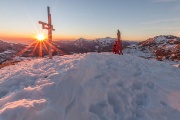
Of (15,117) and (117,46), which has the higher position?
(117,46)

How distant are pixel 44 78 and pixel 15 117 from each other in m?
3.65

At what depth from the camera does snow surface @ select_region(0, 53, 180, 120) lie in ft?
22.8

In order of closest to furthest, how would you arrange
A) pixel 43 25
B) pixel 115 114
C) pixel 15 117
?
pixel 15 117 < pixel 115 114 < pixel 43 25

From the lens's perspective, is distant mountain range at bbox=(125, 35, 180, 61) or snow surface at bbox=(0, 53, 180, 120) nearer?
snow surface at bbox=(0, 53, 180, 120)

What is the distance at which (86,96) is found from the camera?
27.5 feet

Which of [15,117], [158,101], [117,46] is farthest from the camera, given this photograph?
[117,46]

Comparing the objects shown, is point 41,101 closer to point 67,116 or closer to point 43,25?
point 67,116

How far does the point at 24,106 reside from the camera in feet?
21.9

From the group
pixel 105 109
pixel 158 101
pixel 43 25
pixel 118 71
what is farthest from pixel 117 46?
pixel 105 109

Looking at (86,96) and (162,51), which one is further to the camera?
(162,51)

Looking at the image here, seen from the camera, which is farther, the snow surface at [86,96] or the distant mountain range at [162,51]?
the distant mountain range at [162,51]

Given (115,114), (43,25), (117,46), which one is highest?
(43,25)

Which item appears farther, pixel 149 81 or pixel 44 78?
pixel 149 81

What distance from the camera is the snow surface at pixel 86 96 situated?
694 cm
